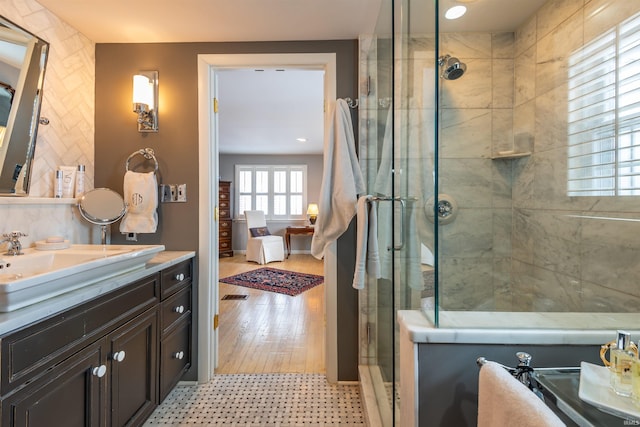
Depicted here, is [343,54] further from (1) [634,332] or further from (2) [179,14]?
(1) [634,332]

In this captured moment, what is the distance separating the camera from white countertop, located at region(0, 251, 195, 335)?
0.82 metres

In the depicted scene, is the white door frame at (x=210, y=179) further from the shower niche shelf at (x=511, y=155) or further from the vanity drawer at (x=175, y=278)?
the shower niche shelf at (x=511, y=155)

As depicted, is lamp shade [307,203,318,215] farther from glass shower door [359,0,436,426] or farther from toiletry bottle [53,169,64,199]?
toiletry bottle [53,169,64,199]

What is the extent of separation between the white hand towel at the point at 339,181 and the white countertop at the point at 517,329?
0.88m

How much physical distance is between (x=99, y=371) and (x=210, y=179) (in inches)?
46.3

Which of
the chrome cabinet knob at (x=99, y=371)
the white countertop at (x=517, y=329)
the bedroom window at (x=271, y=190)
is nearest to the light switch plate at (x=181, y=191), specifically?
the chrome cabinet knob at (x=99, y=371)

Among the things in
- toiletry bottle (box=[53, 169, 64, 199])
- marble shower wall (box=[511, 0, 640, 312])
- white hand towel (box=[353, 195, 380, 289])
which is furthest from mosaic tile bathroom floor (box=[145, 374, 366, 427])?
toiletry bottle (box=[53, 169, 64, 199])

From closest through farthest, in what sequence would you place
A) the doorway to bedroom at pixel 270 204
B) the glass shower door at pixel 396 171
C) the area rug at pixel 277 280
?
the glass shower door at pixel 396 171 < the doorway to bedroom at pixel 270 204 < the area rug at pixel 277 280

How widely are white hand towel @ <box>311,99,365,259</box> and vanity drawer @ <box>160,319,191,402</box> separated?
995 millimetres

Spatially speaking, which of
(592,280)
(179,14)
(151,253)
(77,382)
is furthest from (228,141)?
(592,280)

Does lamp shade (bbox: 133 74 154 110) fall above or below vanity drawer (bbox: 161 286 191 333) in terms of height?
above

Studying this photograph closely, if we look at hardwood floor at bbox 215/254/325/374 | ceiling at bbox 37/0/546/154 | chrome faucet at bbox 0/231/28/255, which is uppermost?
ceiling at bbox 37/0/546/154

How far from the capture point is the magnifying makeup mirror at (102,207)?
5.77 feet

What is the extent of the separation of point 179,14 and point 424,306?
1.93m
